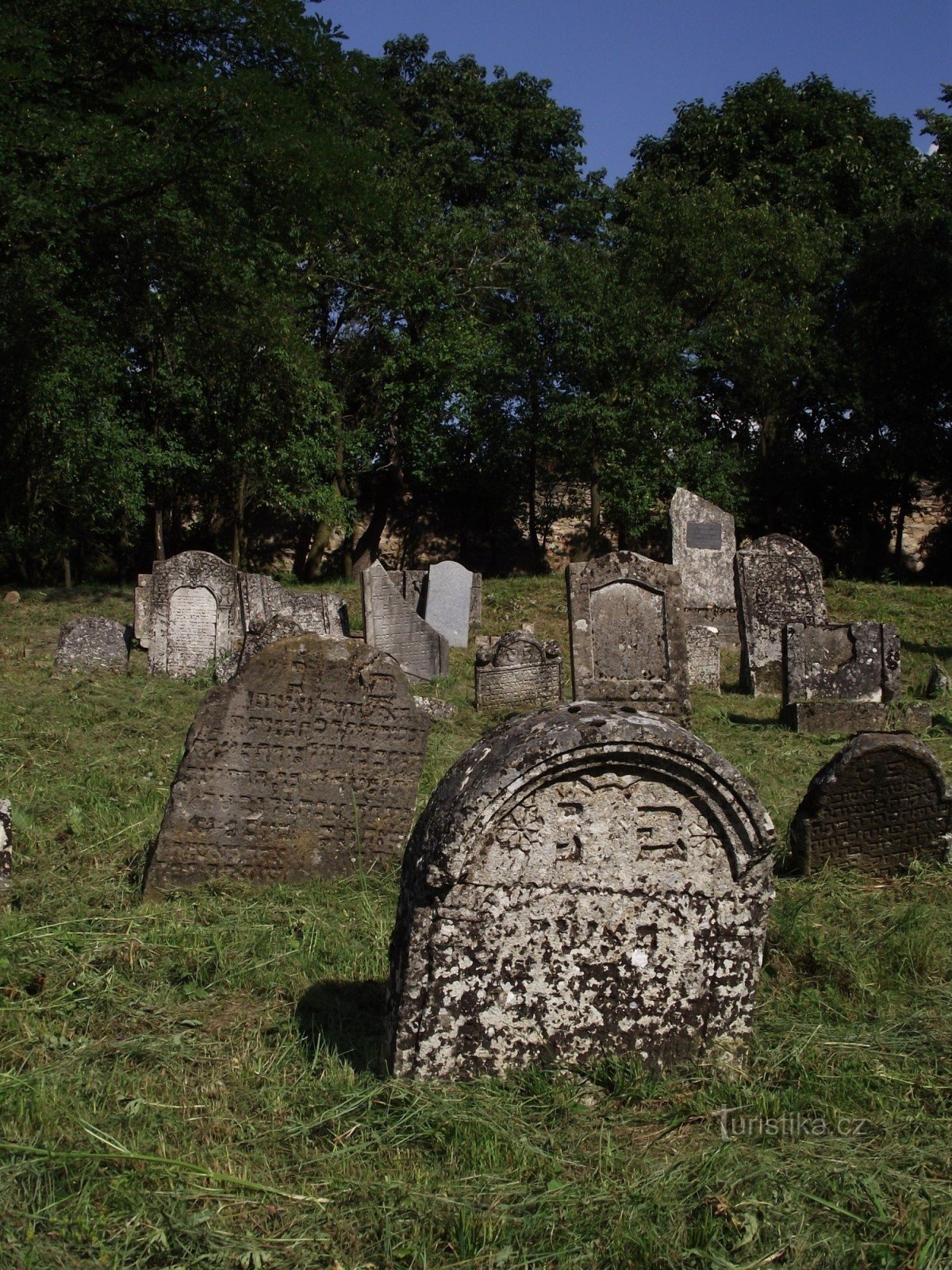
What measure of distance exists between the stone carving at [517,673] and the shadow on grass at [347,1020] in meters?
6.95

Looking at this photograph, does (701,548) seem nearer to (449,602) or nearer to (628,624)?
(449,602)

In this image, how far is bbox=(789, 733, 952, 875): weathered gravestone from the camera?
19.7 feet

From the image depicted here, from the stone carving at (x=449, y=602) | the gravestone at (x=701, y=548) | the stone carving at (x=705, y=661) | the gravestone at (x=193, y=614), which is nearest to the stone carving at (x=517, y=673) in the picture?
the stone carving at (x=705, y=661)

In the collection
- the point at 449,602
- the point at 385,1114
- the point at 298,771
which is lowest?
the point at 385,1114

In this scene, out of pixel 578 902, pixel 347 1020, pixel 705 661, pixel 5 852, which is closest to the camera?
pixel 578 902

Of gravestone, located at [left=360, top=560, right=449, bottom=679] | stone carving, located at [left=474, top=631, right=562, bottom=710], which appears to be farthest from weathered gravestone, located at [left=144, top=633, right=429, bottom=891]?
gravestone, located at [left=360, top=560, right=449, bottom=679]

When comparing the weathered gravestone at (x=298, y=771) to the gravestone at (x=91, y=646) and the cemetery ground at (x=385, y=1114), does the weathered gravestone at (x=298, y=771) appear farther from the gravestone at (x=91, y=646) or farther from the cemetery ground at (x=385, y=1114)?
the gravestone at (x=91, y=646)

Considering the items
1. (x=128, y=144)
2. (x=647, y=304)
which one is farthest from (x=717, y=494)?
(x=128, y=144)

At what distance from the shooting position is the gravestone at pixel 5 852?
5402 millimetres

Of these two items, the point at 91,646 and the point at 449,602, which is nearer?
the point at 91,646

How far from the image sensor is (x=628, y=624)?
34.7ft

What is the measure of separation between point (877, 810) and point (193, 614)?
9386mm

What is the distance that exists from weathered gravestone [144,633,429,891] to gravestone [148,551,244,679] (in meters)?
7.33

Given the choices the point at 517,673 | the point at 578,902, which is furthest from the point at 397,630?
the point at 578,902
